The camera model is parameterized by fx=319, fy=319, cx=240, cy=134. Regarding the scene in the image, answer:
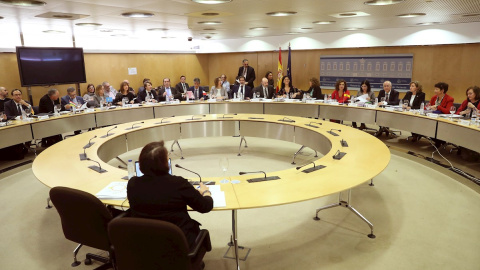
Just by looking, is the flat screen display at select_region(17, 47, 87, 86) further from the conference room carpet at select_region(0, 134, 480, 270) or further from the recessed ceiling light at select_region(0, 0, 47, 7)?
→ the recessed ceiling light at select_region(0, 0, 47, 7)

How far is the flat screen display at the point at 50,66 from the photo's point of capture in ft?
25.6

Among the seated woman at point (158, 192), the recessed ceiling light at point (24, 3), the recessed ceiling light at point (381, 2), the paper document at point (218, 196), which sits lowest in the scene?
the paper document at point (218, 196)

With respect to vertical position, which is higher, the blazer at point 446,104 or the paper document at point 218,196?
the blazer at point 446,104

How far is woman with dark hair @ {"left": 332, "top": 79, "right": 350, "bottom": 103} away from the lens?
780cm

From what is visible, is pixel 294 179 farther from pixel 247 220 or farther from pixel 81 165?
pixel 81 165

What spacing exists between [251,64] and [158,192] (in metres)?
11.2

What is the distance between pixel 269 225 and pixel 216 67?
36.5 feet

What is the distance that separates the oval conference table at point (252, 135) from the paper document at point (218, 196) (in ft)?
0.14

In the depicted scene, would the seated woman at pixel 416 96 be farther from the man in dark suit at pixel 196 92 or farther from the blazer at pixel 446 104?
the man in dark suit at pixel 196 92

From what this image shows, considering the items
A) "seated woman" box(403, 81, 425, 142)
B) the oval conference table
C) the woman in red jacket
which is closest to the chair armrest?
the oval conference table

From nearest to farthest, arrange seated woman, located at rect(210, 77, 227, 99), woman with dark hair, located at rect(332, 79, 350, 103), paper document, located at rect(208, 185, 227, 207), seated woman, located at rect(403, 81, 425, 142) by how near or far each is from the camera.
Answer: paper document, located at rect(208, 185, 227, 207), seated woman, located at rect(403, 81, 425, 142), woman with dark hair, located at rect(332, 79, 350, 103), seated woman, located at rect(210, 77, 227, 99)

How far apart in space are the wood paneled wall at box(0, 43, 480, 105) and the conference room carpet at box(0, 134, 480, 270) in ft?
14.9

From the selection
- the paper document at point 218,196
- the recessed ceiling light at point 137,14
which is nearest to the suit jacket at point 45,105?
the recessed ceiling light at point 137,14

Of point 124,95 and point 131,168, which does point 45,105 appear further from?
point 131,168
